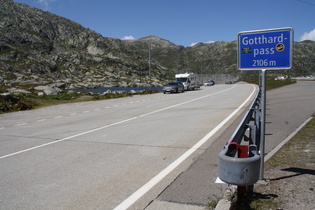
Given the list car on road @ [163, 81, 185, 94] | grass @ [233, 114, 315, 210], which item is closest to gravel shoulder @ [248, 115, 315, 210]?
grass @ [233, 114, 315, 210]

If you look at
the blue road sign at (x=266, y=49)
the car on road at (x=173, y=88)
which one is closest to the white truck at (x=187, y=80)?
the car on road at (x=173, y=88)

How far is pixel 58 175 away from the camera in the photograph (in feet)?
18.0

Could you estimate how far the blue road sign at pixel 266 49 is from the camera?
14.3 feet

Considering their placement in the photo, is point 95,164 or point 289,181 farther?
point 95,164

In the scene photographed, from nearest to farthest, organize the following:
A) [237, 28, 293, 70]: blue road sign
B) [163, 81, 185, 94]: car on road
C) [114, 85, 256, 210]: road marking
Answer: [114, 85, 256, 210]: road marking
[237, 28, 293, 70]: blue road sign
[163, 81, 185, 94]: car on road

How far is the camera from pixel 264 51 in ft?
14.8

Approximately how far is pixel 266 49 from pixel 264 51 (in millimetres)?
41

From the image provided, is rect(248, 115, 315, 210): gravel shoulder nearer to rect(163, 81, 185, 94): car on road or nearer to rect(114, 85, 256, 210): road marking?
rect(114, 85, 256, 210): road marking

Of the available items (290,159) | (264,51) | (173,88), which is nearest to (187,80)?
(173,88)

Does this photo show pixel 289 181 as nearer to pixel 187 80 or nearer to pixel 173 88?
pixel 173 88

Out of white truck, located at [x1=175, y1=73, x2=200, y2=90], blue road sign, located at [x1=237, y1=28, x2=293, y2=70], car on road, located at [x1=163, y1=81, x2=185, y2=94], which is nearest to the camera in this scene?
blue road sign, located at [x1=237, y1=28, x2=293, y2=70]

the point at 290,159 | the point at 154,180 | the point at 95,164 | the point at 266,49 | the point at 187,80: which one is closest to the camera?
the point at 266,49

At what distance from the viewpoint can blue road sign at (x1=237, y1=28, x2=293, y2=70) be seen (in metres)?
4.36

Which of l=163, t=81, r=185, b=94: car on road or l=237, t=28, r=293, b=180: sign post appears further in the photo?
l=163, t=81, r=185, b=94: car on road
